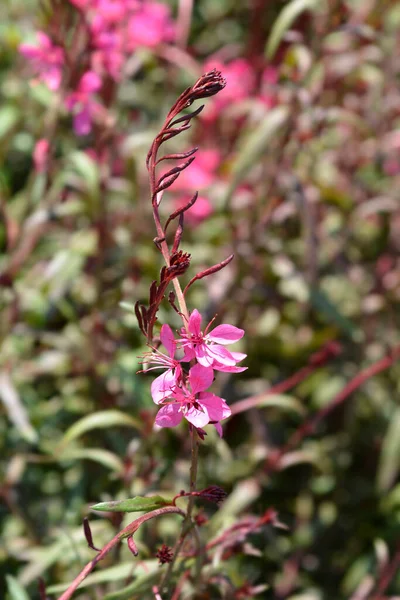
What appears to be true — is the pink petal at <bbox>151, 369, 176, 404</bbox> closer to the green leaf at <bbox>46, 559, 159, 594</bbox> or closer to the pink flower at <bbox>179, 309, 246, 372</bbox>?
the pink flower at <bbox>179, 309, 246, 372</bbox>

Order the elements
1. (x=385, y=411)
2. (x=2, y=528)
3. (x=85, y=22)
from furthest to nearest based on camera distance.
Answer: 1. (x=385, y=411)
2. (x=2, y=528)
3. (x=85, y=22)

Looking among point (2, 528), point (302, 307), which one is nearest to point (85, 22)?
point (302, 307)

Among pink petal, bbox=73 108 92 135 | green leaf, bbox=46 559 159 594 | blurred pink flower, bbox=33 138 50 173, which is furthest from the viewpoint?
blurred pink flower, bbox=33 138 50 173

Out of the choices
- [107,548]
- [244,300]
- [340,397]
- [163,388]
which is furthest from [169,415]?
[244,300]

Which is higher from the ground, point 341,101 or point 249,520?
point 341,101

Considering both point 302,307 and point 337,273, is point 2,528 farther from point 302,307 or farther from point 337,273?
point 337,273

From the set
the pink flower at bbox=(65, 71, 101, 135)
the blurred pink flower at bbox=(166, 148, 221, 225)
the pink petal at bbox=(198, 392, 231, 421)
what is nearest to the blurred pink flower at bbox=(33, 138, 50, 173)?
the pink flower at bbox=(65, 71, 101, 135)
